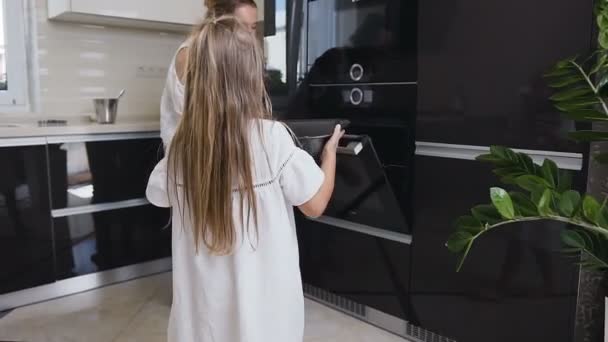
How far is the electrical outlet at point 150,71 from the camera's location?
318cm

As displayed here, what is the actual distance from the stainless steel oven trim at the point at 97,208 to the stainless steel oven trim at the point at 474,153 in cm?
159

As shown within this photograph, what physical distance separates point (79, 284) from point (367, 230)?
1.53 m

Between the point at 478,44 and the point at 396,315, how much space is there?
1124 millimetres

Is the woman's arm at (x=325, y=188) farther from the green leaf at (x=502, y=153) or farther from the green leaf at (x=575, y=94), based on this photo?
the green leaf at (x=575, y=94)

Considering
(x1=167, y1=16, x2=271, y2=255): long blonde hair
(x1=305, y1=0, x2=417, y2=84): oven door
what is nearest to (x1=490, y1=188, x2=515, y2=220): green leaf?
(x1=167, y1=16, x2=271, y2=255): long blonde hair

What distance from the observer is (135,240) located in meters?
2.76

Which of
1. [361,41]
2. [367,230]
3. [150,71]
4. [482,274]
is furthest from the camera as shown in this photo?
[150,71]

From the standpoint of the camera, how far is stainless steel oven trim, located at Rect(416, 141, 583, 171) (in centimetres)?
152

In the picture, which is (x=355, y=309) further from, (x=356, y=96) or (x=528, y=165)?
(x=528, y=165)

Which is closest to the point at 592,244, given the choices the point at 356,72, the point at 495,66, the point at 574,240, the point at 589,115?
the point at 574,240

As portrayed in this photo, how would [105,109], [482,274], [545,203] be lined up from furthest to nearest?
1. [105,109]
2. [482,274]
3. [545,203]

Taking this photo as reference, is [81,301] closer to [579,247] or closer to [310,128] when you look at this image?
A: [310,128]

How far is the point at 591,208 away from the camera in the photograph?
110 centimetres

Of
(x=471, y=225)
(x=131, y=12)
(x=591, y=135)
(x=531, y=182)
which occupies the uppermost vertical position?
(x=131, y=12)
